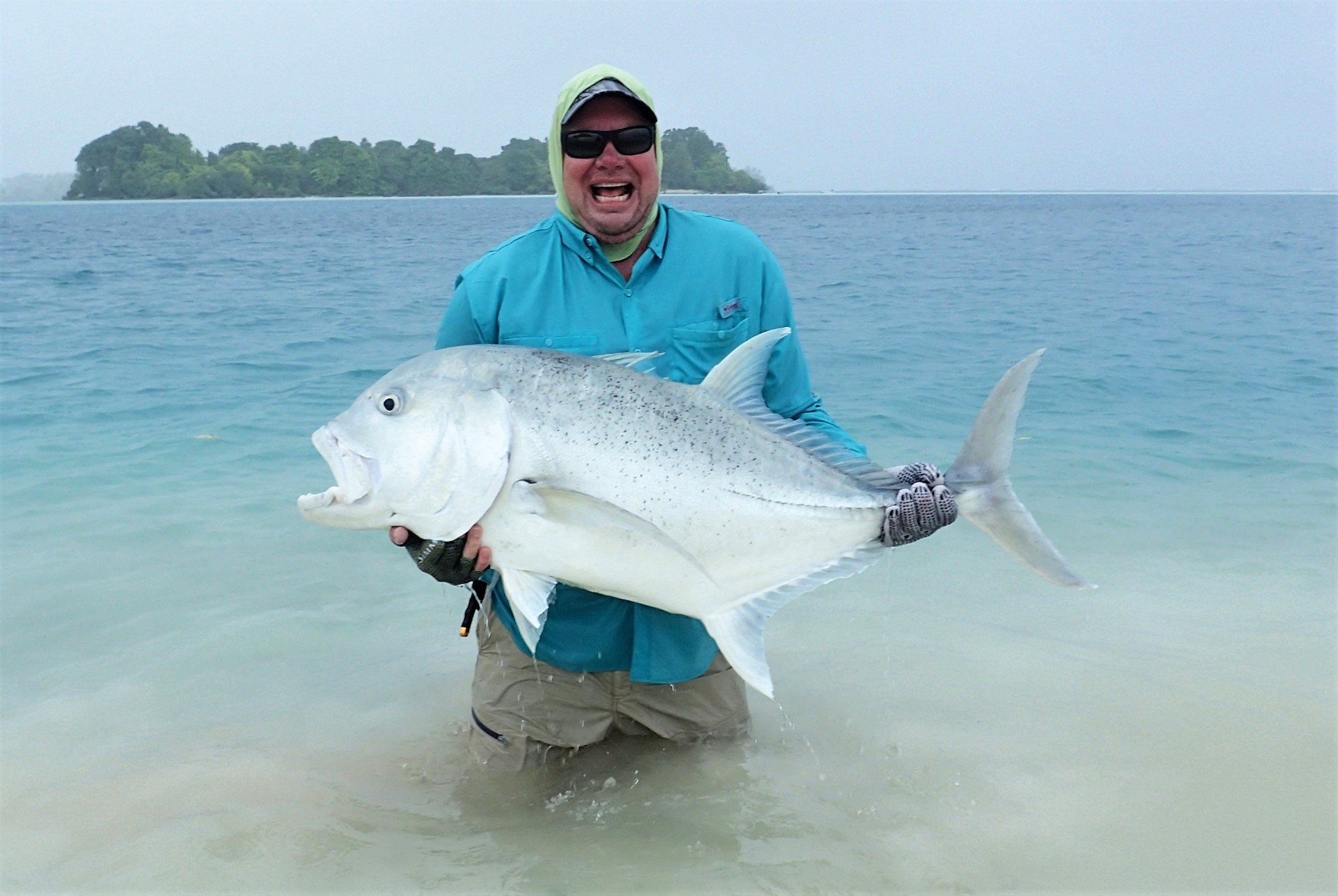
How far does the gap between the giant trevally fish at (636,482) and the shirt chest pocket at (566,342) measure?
0.32 metres

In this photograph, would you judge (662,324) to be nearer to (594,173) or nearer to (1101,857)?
(594,173)

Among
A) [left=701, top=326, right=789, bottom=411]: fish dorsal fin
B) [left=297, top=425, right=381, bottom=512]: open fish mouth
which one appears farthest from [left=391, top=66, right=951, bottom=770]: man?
[left=297, top=425, right=381, bottom=512]: open fish mouth

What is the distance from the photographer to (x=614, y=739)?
13.4 ft

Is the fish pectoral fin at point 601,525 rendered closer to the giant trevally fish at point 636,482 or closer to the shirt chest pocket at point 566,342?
the giant trevally fish at point 636,482

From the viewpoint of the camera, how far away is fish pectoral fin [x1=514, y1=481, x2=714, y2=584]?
2.71 metres

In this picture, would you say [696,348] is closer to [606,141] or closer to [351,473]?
[606,141]

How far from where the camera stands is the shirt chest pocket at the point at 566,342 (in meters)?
3.33

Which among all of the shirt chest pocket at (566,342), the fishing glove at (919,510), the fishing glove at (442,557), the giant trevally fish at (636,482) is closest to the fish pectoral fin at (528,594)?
the giant trevally fish at (636,482)

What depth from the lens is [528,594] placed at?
2.82m

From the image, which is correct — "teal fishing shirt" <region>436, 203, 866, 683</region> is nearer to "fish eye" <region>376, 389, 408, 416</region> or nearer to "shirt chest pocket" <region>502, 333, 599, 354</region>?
"shirt chest pocket" <region>502, 333, 599, 354</region>

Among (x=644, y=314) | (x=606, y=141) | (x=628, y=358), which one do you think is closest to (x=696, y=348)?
(x=644, y=314)

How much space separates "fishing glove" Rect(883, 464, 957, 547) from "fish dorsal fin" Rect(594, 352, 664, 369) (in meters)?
0.84

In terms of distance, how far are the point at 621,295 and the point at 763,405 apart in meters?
0.66

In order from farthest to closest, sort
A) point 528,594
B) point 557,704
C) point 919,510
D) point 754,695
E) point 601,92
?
1. point 754,695
2. point 557,704
3. point 601,92
4. point 919,510
5. point 528,594
